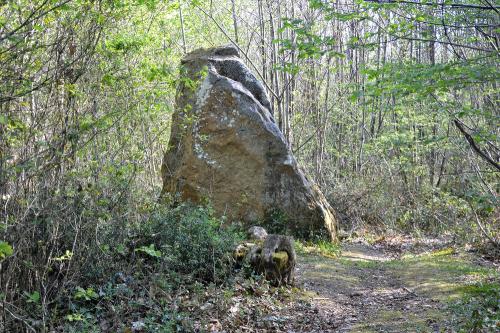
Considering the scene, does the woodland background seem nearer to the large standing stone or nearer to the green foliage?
the green foliage

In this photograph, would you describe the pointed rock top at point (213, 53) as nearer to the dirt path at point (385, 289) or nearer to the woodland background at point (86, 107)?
the woodland background at point (86, 107)

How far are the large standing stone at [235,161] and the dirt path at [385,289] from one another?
1.44m

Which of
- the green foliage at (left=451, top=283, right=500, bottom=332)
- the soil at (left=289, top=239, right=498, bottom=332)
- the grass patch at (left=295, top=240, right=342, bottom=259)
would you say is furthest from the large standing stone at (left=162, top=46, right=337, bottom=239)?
the green foliage at (left=451, top=283, right=500, bottom=332)

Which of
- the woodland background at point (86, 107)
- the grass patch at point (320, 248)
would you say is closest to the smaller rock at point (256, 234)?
the grass patch at point (320, 248)

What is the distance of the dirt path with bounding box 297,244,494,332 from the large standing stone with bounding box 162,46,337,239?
144cm

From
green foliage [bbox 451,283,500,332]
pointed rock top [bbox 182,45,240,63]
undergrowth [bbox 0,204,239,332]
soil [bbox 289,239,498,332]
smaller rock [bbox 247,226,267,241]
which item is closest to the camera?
undergrowth [bbox 0,204,239,332]

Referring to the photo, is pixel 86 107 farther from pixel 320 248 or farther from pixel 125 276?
pixel 320 248

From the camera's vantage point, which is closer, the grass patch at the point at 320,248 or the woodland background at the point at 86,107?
the woodland background at the point at 86,107

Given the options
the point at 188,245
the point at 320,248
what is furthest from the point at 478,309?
the point at 320,248

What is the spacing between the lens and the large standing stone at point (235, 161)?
10.5m

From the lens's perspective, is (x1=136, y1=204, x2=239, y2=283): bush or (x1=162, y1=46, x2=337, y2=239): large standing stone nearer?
(x1=136, y1=204, x2=239, y2=283): bush

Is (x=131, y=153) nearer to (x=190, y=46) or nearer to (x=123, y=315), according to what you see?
(x=123, y=315)

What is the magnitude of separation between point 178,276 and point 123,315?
1169mm

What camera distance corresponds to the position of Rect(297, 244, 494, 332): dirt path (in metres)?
6.16
